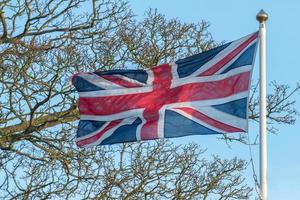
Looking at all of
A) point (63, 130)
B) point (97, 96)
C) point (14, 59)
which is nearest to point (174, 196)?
point (63, 130)

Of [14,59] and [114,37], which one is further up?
[114,37]

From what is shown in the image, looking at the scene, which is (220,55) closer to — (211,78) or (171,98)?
(211,78)

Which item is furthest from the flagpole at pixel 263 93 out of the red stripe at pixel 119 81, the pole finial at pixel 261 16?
the red stripe at pixel 119 81

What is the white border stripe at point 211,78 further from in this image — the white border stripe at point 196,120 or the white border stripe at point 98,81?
the white border stripe at point 98,81

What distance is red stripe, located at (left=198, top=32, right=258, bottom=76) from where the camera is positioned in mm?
9930

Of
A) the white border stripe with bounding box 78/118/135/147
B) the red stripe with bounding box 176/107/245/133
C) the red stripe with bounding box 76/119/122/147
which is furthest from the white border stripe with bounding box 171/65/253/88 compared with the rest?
the red stripe with bounding box 76/119/122/147

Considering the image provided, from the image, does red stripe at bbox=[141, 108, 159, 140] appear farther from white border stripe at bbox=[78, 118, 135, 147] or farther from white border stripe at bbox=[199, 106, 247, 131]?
white border stripe at bbox=[199, 106, 247, 131]

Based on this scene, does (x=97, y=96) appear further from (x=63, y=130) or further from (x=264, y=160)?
(x=63, y=130)

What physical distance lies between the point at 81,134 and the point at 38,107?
3654mm

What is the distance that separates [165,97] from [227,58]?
888 millimetres

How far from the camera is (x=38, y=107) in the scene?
14148 millimetres

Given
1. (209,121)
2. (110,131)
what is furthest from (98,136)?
(209,121)

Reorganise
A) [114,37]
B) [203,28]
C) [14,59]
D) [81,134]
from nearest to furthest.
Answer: [81,134] < [14,59] < [114,37] < [203,28]

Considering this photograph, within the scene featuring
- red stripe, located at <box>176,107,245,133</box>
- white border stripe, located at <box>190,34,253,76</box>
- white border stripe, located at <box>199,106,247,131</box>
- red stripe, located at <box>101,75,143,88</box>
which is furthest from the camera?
red stripe, located at <box>101,75,143,88</box>
